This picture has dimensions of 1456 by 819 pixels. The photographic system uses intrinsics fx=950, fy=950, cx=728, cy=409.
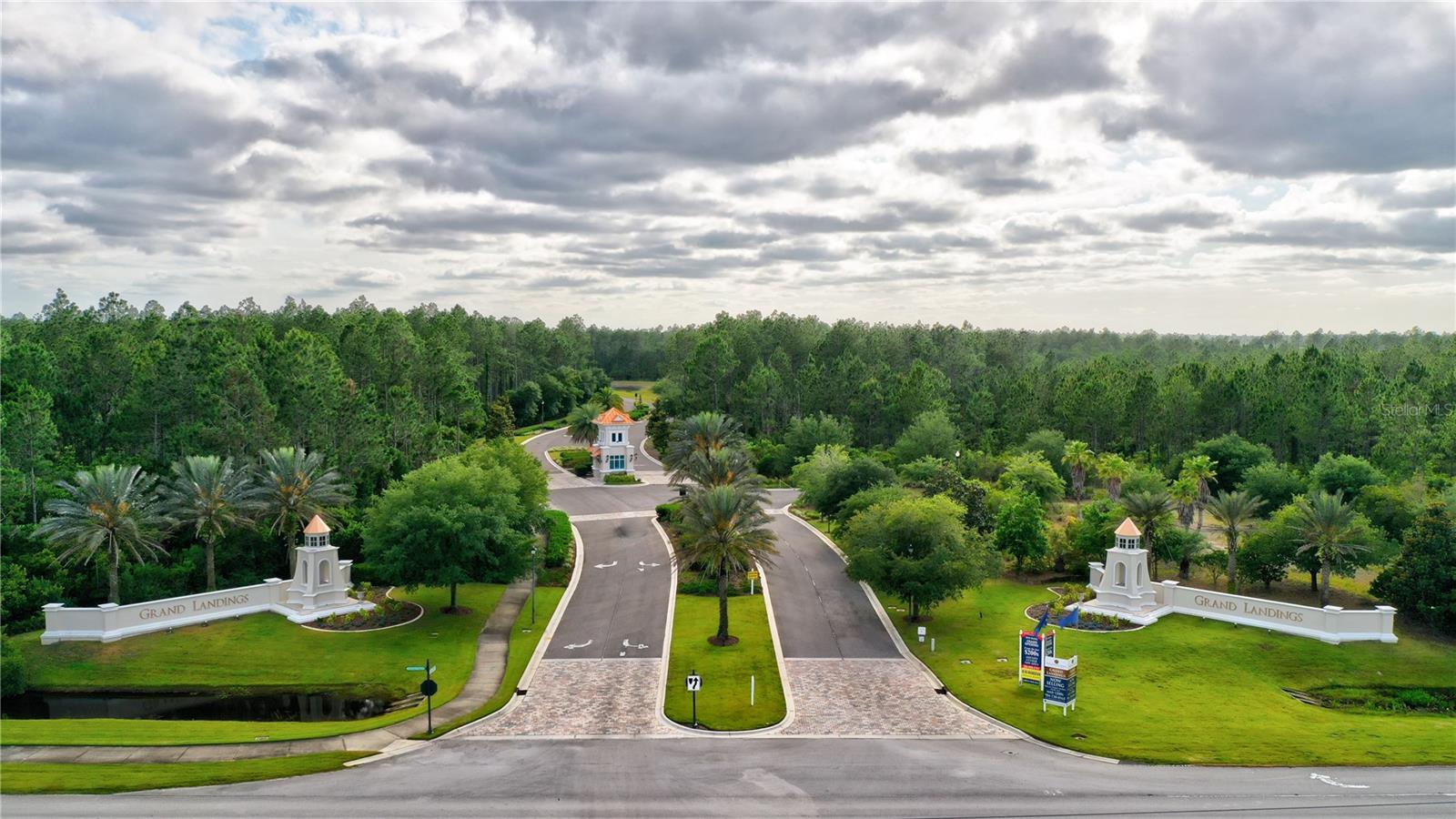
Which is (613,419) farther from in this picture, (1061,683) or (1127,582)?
(1061,683)

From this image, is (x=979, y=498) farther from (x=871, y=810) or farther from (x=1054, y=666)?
(x=871, y=810)

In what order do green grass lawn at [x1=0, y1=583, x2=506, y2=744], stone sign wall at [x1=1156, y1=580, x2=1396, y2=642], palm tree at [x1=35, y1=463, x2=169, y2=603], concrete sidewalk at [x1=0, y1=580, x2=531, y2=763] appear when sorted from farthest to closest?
palm tree at [x1=35, y1=463, x2=169, y2=603]
stone sign wall at [x1=1156, y1=580, x2=1396, y2=642]
green grass lawn at [x1=0, y1=583, x2=506, y2=744]
concrete sidewalk at [x1=0, y1=580, x2=531, y2=763]

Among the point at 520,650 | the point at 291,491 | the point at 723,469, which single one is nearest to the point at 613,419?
the point at 723,469

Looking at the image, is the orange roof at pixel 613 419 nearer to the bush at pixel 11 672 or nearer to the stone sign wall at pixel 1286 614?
the stone sign wall at pixel 1286 614

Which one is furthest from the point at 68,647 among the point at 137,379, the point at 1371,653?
the point at 1371,653

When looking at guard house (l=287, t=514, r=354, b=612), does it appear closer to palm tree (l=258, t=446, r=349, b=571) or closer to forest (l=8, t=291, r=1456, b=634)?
palm tree (l=258, t=446, r=349, b=571)

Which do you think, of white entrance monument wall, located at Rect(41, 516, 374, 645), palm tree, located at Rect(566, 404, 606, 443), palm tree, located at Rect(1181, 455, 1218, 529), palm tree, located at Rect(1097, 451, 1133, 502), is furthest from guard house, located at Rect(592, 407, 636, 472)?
palm tree, located at Rect(1181, 455, 1218, 529)

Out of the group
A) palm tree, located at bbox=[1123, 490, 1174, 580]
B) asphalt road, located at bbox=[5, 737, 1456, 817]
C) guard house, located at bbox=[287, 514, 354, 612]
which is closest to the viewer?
asphalt road, located at bbox=[5, 737, 1456, 817]
